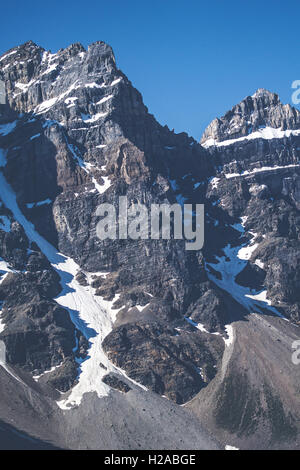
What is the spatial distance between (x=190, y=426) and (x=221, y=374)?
2574 cm

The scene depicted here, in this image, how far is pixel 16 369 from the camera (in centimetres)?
19525

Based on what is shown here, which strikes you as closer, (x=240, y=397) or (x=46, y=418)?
(x=46, y=418)

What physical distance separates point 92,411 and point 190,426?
26535 mm

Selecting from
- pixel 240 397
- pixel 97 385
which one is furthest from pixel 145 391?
pixel 240 397

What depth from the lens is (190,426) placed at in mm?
178250

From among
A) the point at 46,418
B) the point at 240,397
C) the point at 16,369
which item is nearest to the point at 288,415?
the point at 240,397
